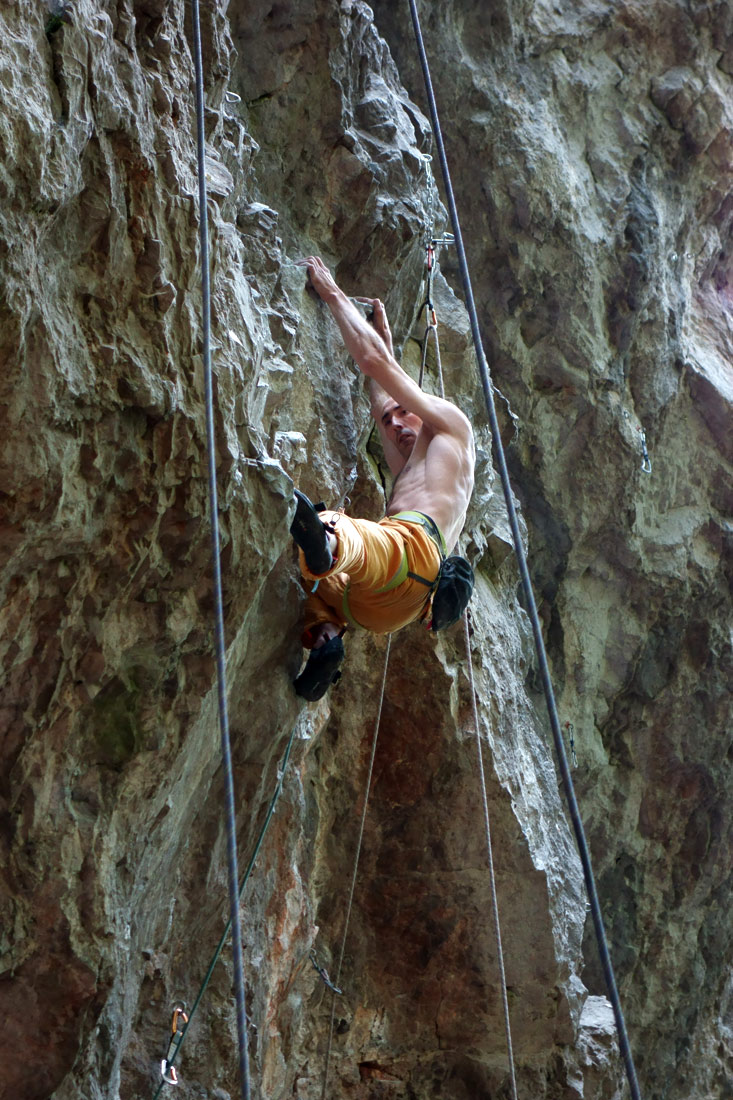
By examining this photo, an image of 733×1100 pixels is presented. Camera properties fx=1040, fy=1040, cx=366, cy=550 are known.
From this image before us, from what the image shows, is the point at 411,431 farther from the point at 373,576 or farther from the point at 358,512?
the point at 373,576

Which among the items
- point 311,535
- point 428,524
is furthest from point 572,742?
point 311,535

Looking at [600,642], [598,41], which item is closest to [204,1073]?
[600,642]

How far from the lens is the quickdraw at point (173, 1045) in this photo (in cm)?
347

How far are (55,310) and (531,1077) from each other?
4.58m

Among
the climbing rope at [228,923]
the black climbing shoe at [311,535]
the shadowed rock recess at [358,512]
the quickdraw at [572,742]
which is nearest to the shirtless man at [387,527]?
the black climbing shoe at [311,535]

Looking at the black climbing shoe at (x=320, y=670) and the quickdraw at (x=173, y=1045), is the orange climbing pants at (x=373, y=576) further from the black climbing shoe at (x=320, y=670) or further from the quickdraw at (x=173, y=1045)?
the quickdraw at (x=173, y=1045)

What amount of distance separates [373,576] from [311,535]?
1.15 feet

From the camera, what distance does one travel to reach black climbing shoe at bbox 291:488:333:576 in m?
3.20

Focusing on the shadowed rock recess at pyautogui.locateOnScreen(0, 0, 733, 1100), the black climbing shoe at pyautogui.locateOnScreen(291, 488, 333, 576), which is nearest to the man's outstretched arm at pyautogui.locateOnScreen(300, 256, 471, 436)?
the shadowed rock recess at pyautogui.locateOnScreen(0, 0, 733, 1100)

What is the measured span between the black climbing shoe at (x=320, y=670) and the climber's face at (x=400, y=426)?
38.6 inches

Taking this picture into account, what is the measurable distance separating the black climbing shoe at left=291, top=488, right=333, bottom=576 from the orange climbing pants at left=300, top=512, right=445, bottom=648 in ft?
0.18

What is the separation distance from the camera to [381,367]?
3957 millimetres

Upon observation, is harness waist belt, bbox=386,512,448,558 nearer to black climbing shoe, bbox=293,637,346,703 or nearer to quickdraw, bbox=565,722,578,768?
black climbing shoe, bbox=293,637,346,703

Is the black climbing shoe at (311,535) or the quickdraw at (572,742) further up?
the black climbing shoe at (311,535)
